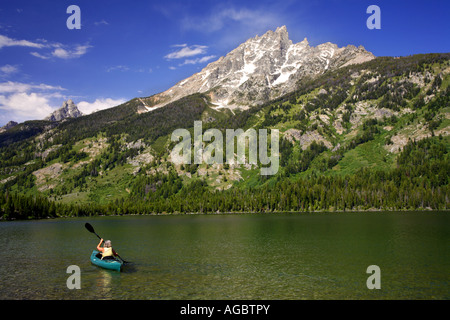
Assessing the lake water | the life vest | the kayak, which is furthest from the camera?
the life vest

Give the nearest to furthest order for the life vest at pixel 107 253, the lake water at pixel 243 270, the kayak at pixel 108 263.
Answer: the lake water at pixel 243 270, the kayak at pixel 108 263, the life vest at pixel 107 253

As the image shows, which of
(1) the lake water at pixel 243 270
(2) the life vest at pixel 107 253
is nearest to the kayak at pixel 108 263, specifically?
(2) the life vest at pixel 107 253

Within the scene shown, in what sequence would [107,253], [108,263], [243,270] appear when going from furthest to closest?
[107,253] < [243,270] < [108,263]

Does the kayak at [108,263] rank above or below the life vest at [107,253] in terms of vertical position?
below

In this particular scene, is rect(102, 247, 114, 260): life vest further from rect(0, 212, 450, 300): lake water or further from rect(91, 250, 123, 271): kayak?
rect(0, 212, 450, 300): lake water

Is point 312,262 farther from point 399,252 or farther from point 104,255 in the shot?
point 104,255

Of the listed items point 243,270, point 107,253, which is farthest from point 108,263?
point 243,270

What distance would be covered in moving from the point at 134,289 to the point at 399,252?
50620 millimetres

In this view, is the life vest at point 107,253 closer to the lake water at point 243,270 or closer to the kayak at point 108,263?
the kayak at point 108,263

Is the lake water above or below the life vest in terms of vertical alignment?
below

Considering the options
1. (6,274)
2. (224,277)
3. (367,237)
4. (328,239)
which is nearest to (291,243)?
(328,239)

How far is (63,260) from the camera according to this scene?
59.5 metres

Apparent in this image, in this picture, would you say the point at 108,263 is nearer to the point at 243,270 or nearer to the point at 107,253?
the point at 107,253

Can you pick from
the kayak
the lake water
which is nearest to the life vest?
the kayak
